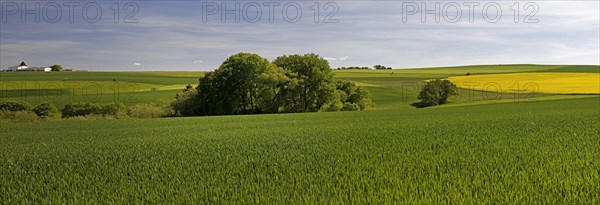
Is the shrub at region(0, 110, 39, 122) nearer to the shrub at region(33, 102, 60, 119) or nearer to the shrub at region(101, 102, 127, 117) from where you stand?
the shrub at region(33, 102, 60, 119)

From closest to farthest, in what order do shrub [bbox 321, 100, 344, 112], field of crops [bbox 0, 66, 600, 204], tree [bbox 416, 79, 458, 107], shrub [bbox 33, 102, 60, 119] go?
field of crops [bbox 0, 66, 600, 204]
shrub [bbox 33, 102, 60, 119]
shrub [bbox 321, 100, 344, 112]
tree [bbox 416, 79, 458, 107]

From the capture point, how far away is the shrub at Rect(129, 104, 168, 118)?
56.3 metres

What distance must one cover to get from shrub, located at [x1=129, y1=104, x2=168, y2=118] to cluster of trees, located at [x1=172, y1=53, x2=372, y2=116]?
→ 223 centimetres

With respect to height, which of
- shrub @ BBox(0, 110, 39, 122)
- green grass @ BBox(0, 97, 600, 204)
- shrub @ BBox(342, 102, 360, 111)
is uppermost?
green grass @ BBox(0, 97, 600, 204)

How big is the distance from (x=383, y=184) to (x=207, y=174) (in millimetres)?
3346

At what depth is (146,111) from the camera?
57.5 m

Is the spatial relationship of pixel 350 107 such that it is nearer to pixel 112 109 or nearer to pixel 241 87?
pixel 241 87

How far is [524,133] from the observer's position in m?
15.5

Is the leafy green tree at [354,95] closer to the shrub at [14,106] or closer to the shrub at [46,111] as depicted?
the shrub at [46,111]

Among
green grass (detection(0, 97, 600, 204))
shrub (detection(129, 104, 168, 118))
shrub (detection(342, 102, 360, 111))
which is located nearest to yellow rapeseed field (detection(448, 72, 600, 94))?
shrub (detection(342, 102, 360, 111))

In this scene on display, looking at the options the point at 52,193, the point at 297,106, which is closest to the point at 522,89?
the point at 297,106

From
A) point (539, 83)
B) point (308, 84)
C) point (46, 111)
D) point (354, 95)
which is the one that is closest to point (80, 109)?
point (46, 111)

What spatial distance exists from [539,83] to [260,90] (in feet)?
171

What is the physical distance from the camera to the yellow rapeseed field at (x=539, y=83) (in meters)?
73.6
